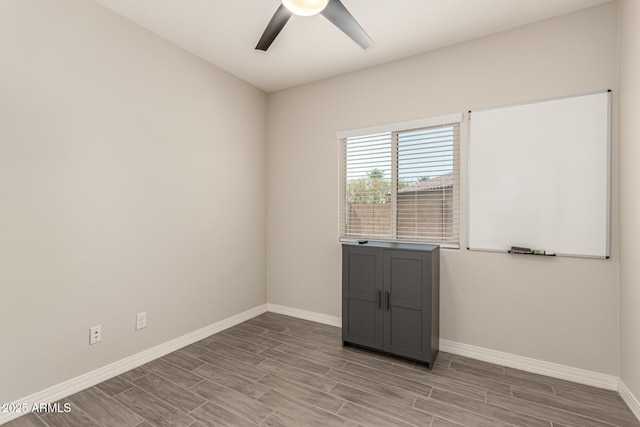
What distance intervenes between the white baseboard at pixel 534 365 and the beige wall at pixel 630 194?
141 millimetres

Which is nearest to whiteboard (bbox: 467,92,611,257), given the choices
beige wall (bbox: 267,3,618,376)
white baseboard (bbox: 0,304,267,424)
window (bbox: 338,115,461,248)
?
beige wall (bbox: 267,3,618,376)

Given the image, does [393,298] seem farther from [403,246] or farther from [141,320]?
[141,320]

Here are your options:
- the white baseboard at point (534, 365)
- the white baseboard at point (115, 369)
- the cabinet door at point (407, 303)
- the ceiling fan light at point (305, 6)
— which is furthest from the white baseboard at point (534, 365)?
the ceiling fan light at point (305, 6)

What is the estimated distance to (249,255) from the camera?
145 inches

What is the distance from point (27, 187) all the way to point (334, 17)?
2227 mm

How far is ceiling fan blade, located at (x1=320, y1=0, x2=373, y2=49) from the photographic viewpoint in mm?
1800

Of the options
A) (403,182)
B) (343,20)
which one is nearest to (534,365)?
(403,182)

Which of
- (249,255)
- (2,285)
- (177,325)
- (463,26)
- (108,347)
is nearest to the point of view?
(2,285)

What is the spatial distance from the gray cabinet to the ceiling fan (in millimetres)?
1717

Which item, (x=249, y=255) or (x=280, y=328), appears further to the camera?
(x=249, y=255)

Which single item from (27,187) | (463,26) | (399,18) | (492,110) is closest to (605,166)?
(492,110)

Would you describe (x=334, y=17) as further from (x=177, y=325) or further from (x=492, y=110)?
(x=177, y=325)

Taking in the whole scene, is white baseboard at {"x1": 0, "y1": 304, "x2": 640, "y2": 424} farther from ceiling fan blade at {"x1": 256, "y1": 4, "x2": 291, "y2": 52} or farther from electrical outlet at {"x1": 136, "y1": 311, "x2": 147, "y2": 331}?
ceiling fan blade at {"x1": 256, "y1": 4, "x2": 291, "y2": 52}

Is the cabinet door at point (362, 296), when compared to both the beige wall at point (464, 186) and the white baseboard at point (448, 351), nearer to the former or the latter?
the beige wall at point (464, 186)
